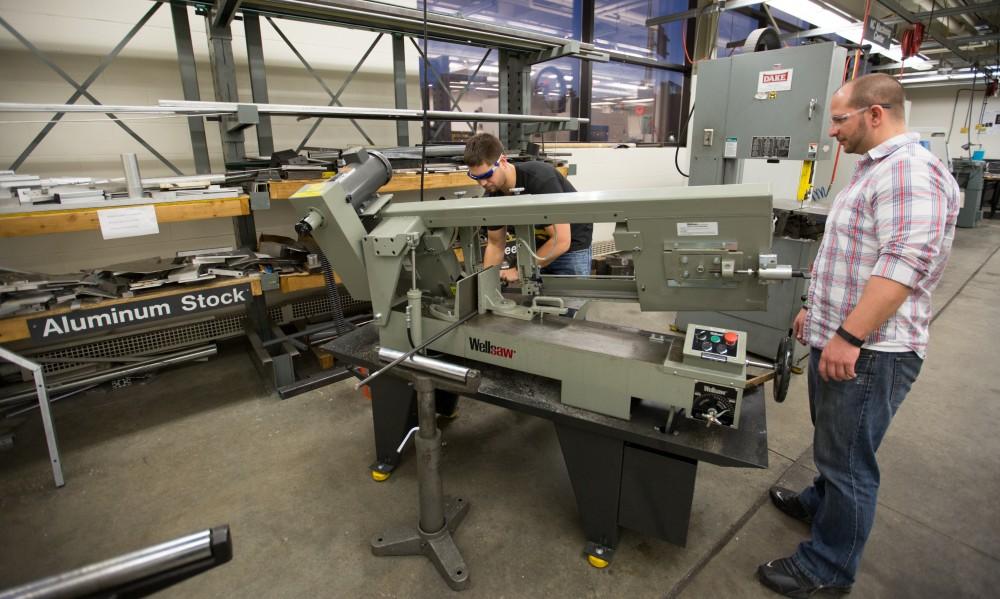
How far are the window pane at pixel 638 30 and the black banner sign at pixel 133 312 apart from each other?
446cm

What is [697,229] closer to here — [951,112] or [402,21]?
[402,21]

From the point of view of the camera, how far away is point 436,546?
5.17ft

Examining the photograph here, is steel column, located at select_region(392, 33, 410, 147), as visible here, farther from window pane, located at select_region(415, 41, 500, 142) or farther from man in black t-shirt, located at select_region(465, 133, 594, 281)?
man in black t-shirt, located at select_region(465, 133, 594, 281)

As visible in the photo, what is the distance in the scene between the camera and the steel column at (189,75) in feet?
8.15

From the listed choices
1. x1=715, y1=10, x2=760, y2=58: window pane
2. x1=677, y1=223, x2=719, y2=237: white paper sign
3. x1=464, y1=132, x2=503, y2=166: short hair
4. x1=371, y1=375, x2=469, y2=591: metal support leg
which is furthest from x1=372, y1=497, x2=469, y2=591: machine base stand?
x1=715, y1=10, x2=760, y2=58: window pane

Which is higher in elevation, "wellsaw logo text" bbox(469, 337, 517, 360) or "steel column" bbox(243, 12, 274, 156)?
"steel column" bbox(243, 12, 274, 156)

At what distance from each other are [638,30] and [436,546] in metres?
5.79

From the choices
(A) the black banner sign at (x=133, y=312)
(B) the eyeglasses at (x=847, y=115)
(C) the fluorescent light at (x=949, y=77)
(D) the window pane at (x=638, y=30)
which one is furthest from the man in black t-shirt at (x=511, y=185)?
(C) the fluorescent light at (x=949, y=77)

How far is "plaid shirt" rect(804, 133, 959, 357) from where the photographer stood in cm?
116

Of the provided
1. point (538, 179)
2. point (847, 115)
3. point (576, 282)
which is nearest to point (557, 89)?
point (538, 179)

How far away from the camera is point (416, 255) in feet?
5.58

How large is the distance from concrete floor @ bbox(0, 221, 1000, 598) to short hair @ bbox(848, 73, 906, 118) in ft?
4.64

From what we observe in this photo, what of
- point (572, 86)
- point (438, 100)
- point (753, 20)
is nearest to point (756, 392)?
point (438, 100)

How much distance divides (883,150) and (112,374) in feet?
10.7
